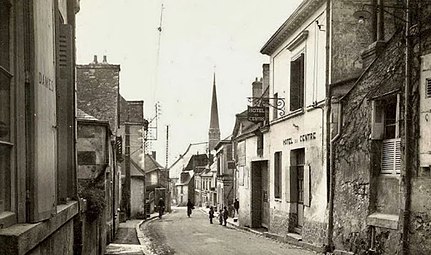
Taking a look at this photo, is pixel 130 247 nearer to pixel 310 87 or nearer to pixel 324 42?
pixel 310 87

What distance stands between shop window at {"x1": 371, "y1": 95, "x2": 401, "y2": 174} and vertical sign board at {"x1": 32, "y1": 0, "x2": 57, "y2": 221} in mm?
8091

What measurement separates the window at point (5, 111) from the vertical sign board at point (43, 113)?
0.34m

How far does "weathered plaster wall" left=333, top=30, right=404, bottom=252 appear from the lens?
36.6 ft

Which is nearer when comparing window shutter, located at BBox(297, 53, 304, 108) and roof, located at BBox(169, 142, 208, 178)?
window shutter, located at BBox(297, 53, 304, 108)

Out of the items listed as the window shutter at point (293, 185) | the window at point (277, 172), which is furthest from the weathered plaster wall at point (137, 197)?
the window shutter at point (293, 185)

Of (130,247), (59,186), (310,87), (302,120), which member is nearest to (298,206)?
(302,120)

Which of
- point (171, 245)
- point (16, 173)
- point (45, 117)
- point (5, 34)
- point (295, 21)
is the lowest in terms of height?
point (171, 245)

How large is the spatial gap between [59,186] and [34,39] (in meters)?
2.89

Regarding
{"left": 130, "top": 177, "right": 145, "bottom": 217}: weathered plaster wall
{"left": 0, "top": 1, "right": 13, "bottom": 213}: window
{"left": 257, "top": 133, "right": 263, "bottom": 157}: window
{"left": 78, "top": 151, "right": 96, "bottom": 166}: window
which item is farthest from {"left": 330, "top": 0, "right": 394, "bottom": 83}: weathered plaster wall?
{"left": 130, "top": 177, "right": 145, "bottom": 217}: weathered plaster wall

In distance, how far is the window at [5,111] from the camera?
3.83 m

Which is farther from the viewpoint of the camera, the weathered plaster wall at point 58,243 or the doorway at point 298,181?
the doorway at point 298,181

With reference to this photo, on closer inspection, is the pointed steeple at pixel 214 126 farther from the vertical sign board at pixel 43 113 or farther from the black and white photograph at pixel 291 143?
the vertical sign board at pixel 43 113

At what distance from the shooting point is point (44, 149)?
4.69 m

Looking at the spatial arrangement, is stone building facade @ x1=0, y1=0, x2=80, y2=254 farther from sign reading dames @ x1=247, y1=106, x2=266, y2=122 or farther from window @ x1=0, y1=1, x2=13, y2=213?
sign reading dames @ x1=247, y1=106, x2=266, y2=122
